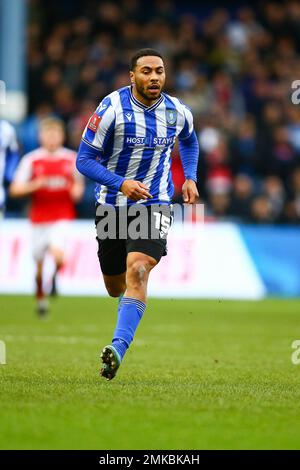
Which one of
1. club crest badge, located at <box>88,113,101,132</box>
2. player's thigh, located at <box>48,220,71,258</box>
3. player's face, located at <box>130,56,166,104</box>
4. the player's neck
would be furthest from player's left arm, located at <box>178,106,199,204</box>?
player's thigh, located at <box>48,220,71,258</box>

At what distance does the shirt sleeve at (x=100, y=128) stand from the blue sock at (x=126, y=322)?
3.71ft

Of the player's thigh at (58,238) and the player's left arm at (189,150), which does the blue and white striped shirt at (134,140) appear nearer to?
the player's left arm at (189,150)

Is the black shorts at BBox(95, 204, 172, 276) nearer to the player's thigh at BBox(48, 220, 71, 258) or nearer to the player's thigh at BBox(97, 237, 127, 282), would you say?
the player's thigh at BBox(97, 237, 127, 282)

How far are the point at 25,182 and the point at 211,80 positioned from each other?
→ 840 centimetres

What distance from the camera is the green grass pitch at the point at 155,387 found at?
532cm

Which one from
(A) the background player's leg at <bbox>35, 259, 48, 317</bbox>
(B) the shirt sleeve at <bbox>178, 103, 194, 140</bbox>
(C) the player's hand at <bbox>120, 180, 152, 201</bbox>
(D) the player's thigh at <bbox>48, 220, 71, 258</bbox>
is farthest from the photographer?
(D) the player's thigh at <bbox>48, 220, 71, 258</bbox>

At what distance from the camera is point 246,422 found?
18.8 ft

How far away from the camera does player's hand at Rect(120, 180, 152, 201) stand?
728cm

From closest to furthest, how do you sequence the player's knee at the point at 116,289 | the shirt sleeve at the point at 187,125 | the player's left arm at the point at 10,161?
1. the shirt sleeve at the point at 187,125
2. the player's knee at the point at 116,289
3. the player's left arm at the point at 10,161

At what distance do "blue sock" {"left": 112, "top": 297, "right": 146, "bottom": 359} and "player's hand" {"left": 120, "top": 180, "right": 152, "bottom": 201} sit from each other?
27.5 inches

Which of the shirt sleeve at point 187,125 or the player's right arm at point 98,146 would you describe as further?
the shirt sleeve at point 187,125

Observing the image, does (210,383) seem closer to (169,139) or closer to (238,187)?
(169,139)

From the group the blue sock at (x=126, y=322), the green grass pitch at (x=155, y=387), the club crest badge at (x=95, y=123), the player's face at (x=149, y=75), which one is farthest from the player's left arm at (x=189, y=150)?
the green grass pitch at (x=155, y=387)
